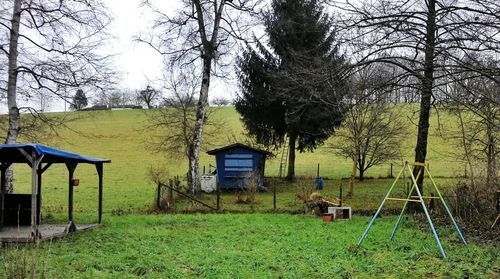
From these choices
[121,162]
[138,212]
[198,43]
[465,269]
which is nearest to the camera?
[465,269]

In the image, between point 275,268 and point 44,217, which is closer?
point 275,268

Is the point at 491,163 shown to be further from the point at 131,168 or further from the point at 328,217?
the point at 131,168

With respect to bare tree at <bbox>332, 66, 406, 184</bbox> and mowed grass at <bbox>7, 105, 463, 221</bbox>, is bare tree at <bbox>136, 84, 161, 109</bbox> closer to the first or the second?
mowed grass at <bbox>7, 105, 463, 221</bbox>

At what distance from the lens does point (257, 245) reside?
966 centimetres

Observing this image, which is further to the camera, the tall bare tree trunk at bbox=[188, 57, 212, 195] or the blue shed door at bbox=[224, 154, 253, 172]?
the blue shed door at bbox=[224, 154, 253, 172]

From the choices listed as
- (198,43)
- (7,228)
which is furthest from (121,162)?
(7,228)

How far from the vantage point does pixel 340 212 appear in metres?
13.8

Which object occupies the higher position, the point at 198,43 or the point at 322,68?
the point at 198,43

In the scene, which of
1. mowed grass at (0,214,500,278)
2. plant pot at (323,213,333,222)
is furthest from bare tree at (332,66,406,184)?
mowed grass at (0,214,500,278)

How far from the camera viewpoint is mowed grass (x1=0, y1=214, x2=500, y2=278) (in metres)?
7.20

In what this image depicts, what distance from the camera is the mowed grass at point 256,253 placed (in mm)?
7203

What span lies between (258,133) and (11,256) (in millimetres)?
19553

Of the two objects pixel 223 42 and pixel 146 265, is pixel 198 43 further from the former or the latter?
pixel 146 265

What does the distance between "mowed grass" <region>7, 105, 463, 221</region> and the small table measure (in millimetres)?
3086
